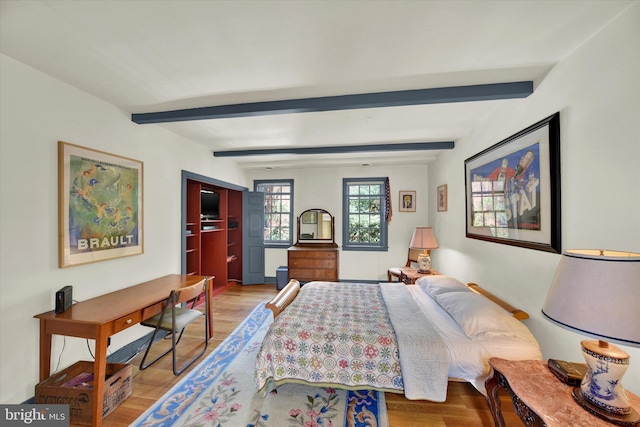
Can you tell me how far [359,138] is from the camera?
3.44 metres

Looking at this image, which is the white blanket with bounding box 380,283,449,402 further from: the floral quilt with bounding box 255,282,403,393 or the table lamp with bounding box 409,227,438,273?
the table lamp with bounding box 409,227,438,273

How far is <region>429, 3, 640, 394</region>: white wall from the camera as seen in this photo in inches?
49.6

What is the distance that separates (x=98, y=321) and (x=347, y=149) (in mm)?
3343

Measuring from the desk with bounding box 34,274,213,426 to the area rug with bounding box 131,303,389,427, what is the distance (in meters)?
0.50

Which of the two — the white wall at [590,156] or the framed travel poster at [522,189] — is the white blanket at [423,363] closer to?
the white wall at [590,156]

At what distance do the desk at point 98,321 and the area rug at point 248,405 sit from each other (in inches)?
19.7

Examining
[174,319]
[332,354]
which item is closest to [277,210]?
[174,319]

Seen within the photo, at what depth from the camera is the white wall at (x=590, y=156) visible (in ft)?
4.14

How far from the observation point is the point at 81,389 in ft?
5.69

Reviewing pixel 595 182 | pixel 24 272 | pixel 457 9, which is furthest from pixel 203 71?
pixel 595 182

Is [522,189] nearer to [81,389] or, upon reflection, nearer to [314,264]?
[314,264]

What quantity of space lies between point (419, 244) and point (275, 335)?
2.69m

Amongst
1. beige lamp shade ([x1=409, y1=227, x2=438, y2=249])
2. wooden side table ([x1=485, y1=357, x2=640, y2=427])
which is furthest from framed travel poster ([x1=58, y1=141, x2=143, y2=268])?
beige lamp shade ([x1=409, y1=227, x2=438, y2=249])

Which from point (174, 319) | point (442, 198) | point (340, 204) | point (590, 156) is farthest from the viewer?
point (340, 204)
